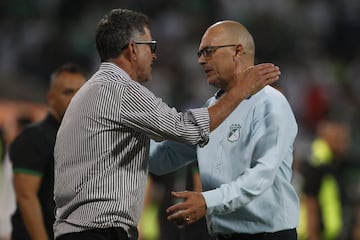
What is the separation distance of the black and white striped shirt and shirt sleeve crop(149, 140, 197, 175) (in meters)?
0.66

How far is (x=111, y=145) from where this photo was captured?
538 cm

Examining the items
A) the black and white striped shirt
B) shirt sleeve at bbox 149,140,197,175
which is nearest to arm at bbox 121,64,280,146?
the black and white striped shirt

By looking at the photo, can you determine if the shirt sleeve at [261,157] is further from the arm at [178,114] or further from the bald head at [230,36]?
the bald head at [230,36]

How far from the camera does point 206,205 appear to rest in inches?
207

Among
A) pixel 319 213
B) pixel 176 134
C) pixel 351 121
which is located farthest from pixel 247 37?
pixel 351 121

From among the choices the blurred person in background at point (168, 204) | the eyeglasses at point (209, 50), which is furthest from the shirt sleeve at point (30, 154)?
the eyeglasses at point (209, 50)

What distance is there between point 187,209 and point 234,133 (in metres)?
0.67

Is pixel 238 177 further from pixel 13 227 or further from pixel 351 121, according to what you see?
pixel 351 121

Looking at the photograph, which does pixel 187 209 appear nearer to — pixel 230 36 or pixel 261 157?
pixel 261 157

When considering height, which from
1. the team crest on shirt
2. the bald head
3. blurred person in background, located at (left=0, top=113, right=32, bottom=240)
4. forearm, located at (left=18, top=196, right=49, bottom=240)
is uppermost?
the bald head

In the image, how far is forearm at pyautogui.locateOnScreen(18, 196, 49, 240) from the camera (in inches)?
269

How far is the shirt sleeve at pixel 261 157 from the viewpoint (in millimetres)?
5348

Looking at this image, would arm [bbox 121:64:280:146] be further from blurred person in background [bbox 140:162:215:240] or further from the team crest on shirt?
blurred person in background [bbox 140:162:215:240]

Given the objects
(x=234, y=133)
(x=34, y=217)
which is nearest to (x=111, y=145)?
(x=234, y=133)
